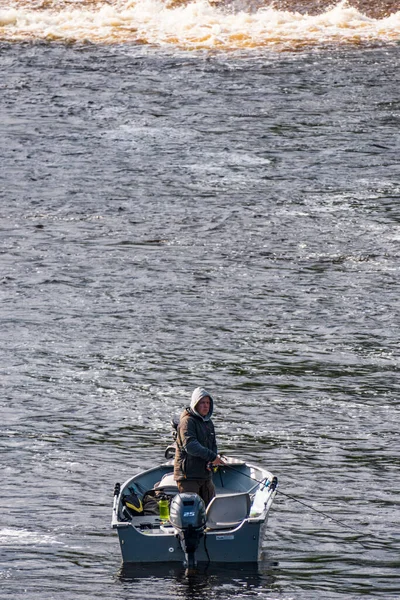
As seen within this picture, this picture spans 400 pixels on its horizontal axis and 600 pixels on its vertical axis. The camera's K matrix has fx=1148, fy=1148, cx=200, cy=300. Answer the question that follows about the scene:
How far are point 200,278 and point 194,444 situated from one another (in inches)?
699

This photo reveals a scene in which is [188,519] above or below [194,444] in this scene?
below

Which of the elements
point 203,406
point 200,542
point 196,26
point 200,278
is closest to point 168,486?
point 200,542

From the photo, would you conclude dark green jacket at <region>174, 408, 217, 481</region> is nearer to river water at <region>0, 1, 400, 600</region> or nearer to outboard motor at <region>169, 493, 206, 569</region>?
outboard motor at <region>169, 493, 206, 569</region>

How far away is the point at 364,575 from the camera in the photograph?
1905 centimetres

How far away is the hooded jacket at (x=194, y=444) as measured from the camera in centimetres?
1802

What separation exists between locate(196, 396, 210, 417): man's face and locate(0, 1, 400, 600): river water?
258 cm

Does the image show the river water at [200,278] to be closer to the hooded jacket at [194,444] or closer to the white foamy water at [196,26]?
the white foamy water at [196,26]

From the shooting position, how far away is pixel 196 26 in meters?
63.1

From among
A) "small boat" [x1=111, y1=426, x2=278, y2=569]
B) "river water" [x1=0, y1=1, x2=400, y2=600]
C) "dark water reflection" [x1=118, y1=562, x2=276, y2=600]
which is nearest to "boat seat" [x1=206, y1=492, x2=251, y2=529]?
"small boat" [x1=111, y1=426, x2=278, y2=569]

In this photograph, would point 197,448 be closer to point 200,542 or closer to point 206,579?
point 200,542

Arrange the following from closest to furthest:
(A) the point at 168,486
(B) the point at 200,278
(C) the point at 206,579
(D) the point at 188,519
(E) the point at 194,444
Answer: (D) the point at 188,519 → (E) the point at 194,444 → (C) the point at 206,579 → (A) the point at 168,486 → (B) the point at 200,278

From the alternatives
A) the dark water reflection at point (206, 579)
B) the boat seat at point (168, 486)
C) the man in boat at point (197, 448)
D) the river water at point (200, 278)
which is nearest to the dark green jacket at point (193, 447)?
the man in boat at point (197, 448)

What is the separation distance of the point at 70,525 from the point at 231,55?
4224 cm

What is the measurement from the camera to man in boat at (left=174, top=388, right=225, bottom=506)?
17984 mm
